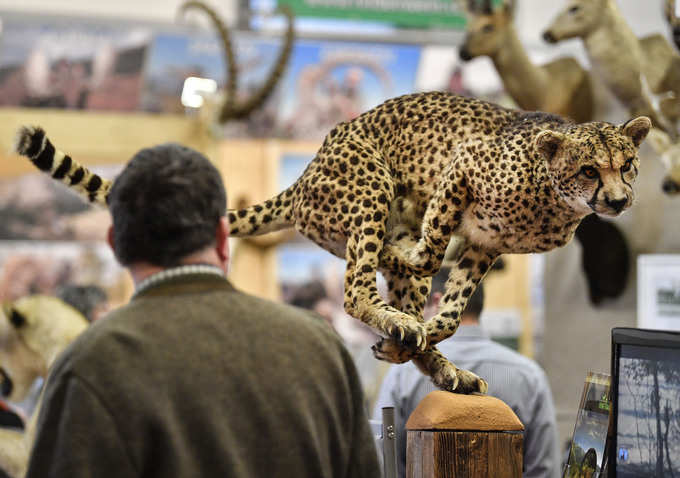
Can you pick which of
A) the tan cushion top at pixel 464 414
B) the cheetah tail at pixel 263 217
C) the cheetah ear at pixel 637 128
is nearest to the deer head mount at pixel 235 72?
the cheetah tail at pixel 263 217

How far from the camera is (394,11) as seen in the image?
5590 millimetres

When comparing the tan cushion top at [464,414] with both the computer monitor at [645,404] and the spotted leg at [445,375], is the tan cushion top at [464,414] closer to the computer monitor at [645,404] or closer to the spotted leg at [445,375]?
the spotted leg at [445,375]

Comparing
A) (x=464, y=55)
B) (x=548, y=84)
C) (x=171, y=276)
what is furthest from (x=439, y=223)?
(x=548, y=84)

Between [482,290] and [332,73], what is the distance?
299cm

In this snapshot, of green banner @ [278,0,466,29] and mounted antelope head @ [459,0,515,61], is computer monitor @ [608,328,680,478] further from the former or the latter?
green banner @ [278,0,466,29]

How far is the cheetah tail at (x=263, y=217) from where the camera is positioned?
2.02m

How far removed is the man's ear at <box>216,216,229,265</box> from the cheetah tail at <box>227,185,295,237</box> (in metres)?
0.58

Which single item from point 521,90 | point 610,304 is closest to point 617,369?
point 521,90

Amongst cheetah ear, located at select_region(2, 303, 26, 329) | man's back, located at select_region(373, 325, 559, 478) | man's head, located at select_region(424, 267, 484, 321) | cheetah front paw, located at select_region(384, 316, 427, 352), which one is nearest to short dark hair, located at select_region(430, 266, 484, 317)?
man's head, located at select_region(424, 267, 484, 321)

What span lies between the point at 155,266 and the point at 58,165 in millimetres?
658

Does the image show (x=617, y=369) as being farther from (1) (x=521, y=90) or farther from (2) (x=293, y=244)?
(2) (x=293, y=244)

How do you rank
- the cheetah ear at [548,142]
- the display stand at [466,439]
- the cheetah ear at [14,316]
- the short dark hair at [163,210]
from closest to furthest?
1. the short dark hair at [163,210]
2. the cheetah ear at [548,142]
3. the display stand at [466,439]
4. the cheetah ear at [14,316]

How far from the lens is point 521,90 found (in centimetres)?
429

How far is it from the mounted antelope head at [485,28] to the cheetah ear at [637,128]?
2.47 meters
